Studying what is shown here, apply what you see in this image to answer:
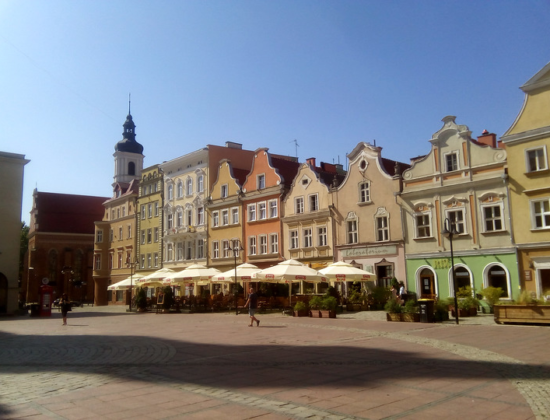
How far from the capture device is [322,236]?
40.5m

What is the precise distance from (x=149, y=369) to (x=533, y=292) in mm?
23761

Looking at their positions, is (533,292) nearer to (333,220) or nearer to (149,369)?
(333,220)

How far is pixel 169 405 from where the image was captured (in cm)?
816

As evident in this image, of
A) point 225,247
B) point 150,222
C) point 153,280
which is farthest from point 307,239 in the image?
point 150,222

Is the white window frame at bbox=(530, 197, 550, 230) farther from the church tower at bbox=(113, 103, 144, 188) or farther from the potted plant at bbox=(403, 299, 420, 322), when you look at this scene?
the church tower at bbox=(113, 103, 144, 188)

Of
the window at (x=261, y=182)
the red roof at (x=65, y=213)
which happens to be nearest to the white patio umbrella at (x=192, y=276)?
the window at (x=261, y=182)

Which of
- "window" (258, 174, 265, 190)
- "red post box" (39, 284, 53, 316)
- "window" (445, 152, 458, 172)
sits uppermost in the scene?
"window" (258, 174, 265, 190)

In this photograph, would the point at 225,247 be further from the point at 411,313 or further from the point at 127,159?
the point at 127,159

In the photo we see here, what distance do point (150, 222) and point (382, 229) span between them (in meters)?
33.1

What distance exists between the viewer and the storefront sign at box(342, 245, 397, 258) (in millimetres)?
35697

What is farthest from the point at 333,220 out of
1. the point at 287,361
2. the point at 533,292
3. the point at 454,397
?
the point at 454,397

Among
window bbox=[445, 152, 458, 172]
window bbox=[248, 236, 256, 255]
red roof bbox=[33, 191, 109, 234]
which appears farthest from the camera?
red roof bbox=[33, 191, 109, 234]

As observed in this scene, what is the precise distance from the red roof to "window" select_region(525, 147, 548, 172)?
7359 cm

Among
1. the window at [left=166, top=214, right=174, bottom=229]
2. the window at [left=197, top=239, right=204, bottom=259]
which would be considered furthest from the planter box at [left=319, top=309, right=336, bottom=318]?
the window at [left=166, top=214, right=174, bottom=229]
